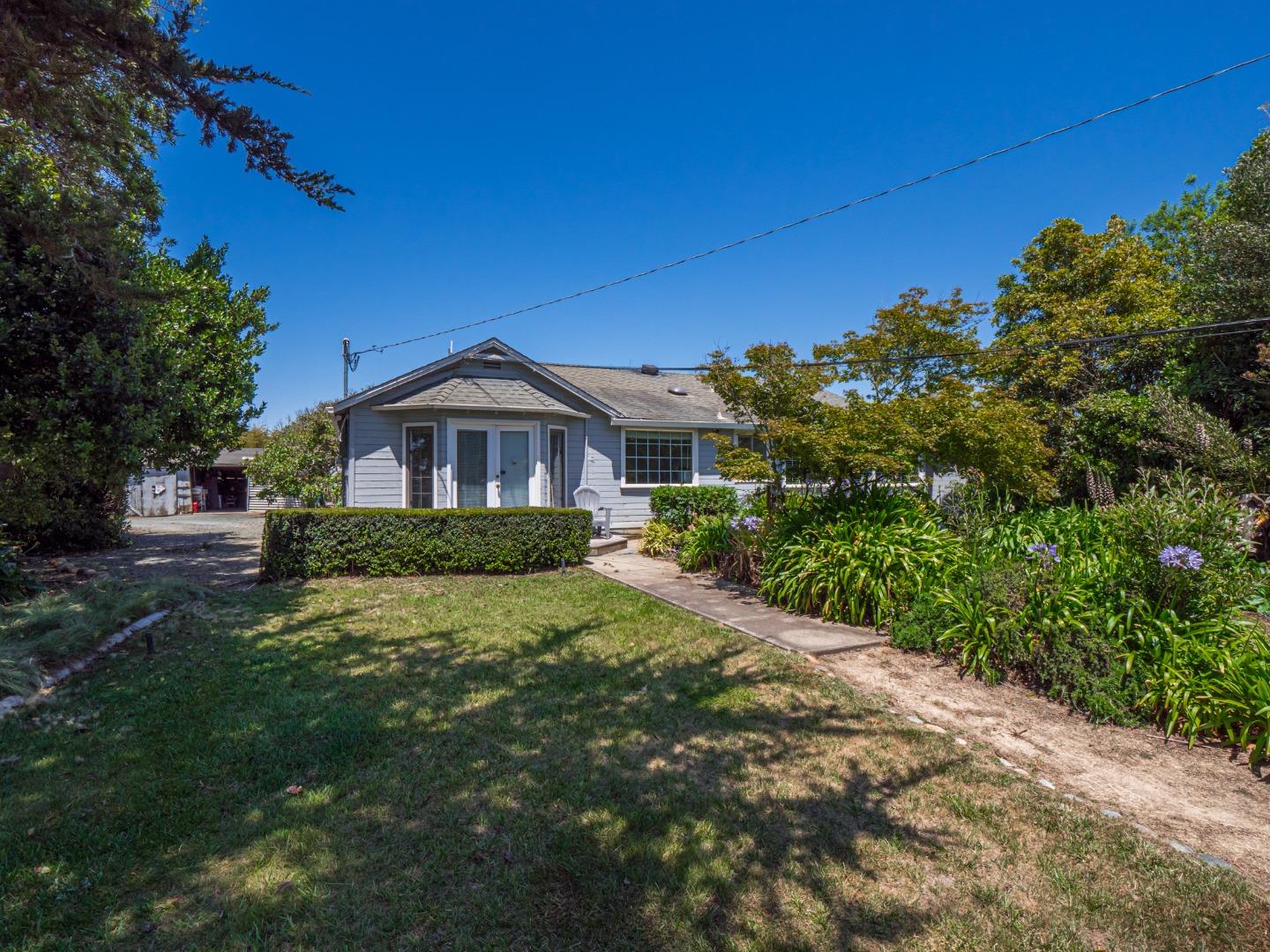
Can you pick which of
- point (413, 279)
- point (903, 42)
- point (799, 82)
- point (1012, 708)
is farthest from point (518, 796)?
point (413, 279)

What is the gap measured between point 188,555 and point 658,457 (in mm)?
11345

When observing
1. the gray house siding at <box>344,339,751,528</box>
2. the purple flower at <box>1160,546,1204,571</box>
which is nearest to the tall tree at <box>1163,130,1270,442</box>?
the purple flower at <box>1160,546,1204,571</box>

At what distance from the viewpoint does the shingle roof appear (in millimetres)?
16453

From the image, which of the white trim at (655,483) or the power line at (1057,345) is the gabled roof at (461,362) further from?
the power line at (1057,345)

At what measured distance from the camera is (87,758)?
3721 mm

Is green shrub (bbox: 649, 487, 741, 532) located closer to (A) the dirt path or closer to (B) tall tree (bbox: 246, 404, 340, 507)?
(B) tall tree (bbox: 246, 404, 340, 507)

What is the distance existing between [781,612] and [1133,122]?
8.53 m

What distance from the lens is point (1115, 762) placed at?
391 cm

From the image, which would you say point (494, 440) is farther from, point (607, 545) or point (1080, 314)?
point (1080, 314)

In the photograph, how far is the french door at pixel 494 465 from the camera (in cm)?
1336

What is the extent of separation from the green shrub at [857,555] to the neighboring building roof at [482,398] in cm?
720

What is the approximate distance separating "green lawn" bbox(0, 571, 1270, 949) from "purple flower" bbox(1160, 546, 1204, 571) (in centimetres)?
228

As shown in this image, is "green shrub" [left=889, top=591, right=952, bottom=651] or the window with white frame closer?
"green shrub" [left=889, top=591, right=952, bottom=651]

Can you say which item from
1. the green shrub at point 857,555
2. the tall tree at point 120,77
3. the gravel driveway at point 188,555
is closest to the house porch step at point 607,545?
the green shrub at point 857,555
